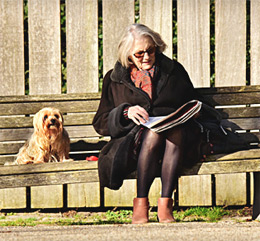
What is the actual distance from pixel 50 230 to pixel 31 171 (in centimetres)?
48

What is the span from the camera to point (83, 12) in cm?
506

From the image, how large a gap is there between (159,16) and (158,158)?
1.70 m

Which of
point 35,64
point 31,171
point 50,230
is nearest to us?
point 50,230

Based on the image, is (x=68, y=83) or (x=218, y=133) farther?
(x=68, y=83)

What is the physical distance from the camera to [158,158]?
3889 mm

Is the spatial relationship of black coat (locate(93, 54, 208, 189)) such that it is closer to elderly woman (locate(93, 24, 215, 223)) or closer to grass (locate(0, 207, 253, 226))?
elderly woman (locate(93, 24, 215, 223))

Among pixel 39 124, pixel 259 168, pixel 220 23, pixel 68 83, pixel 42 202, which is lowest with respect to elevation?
pixel 42 202

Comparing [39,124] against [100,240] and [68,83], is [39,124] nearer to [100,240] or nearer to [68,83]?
[68,83]

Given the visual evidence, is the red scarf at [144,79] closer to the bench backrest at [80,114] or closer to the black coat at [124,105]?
the black coat at [124,105]

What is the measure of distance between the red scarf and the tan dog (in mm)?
704

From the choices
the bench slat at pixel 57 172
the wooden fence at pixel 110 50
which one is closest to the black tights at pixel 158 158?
the bench slat at pixel 57 172

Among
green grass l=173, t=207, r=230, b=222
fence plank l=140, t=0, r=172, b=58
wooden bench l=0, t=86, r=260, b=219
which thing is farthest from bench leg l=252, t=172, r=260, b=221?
fence plank l=140, t=0, r=172, b=58

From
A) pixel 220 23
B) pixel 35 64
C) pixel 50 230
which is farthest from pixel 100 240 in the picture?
pixel 220 23

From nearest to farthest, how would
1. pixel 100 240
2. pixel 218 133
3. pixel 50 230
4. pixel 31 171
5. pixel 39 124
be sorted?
pixel 100 240 → pixel 50 230 → pixel 31 171 → pixel 218 133 → pixel 39 124
